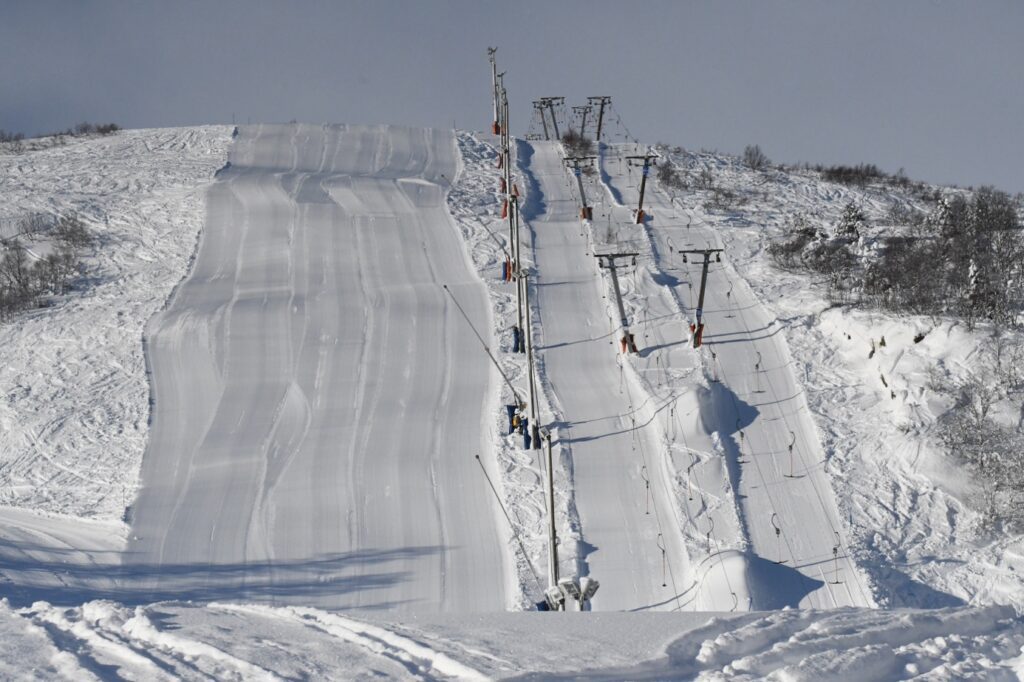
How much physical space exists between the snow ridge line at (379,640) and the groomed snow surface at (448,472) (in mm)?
36

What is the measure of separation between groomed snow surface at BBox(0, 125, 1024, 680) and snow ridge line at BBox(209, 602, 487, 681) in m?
0.04

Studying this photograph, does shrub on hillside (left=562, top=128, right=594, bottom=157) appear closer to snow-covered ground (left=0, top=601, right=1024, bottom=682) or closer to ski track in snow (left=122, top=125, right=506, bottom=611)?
ski track in snow (left=122, top=125, right=506, bottom=611)

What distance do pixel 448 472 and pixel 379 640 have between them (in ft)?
40.2

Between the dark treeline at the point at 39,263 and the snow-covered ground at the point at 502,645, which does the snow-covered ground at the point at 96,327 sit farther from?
the snow-covered ground at the point at 502,645

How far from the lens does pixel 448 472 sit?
20547mm

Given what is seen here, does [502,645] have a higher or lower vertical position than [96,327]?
lower

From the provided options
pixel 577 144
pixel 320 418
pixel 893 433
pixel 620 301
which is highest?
pixel 577 144

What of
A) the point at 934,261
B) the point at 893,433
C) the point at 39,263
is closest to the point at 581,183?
the point at 934,261

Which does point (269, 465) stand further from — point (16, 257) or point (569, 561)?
point (16, 257)

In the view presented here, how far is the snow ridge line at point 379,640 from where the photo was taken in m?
7.48

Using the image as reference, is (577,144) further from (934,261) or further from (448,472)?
(448,472)

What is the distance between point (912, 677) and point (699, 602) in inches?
354

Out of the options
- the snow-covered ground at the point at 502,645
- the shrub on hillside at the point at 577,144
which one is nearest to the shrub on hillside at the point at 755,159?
the shrub on hillside at the point at 577,144

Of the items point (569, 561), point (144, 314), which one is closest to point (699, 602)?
point (569, 561)
